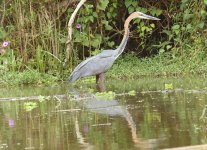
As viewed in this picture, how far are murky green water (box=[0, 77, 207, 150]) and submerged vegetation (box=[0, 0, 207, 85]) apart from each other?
1.94m

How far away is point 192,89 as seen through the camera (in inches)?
369

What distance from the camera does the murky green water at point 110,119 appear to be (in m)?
5.61

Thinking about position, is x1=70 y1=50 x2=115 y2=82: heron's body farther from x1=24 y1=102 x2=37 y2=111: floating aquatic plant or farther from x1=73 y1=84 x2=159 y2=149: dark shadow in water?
x1=24 y1=102 x2=37 y2=111: floating aquatic plant

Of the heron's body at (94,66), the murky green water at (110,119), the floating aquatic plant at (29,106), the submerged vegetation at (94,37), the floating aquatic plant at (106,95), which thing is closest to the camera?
the murky green water at (110,119)

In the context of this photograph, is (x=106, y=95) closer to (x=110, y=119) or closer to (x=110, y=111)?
(x=110, y=111)

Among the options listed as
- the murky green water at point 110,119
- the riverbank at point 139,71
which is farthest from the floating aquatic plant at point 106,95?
the riverbank at point 139,71

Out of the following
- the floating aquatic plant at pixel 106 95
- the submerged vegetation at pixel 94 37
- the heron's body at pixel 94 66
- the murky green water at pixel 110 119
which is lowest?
the murky green water at pixel 110 119

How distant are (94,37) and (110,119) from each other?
254 inches

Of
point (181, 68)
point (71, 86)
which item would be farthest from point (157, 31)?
point (71, 86)

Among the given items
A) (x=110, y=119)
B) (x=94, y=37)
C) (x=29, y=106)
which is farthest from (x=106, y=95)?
(x=94, y=37)

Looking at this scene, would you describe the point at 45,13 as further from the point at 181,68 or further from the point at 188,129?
the point at 188,129

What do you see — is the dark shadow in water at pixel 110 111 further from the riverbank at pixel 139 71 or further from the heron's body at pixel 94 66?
the riverbank at pixel 139 71

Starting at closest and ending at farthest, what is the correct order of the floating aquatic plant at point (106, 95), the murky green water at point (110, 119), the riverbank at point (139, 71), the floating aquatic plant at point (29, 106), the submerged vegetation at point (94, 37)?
the murky green water at point (110, 119) < the floating aquatic plant at point (29, 106) < the floating aquatic plant at point (106, 95) < the riverbank at point (139, 71) < the submerged vegetation at point (94, 37)

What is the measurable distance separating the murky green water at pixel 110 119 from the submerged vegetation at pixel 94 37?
194 cm
